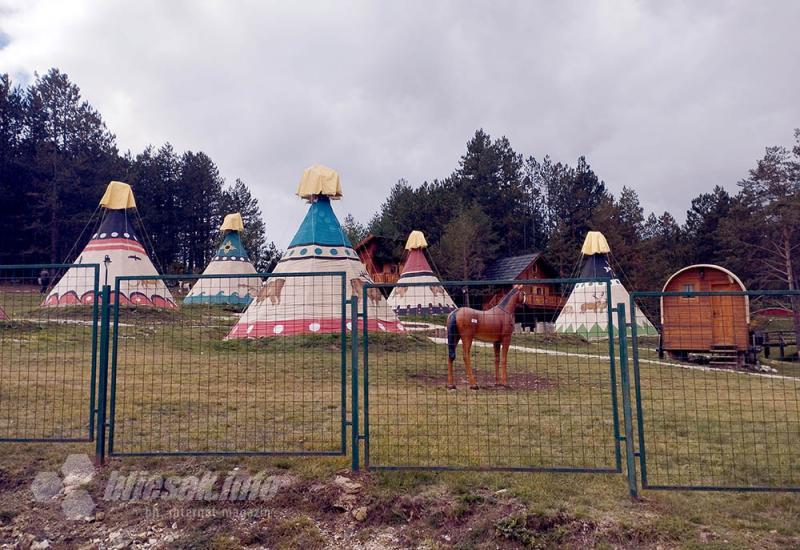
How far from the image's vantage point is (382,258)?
42031 mm

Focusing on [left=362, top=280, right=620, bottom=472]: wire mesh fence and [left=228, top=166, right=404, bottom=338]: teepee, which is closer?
Result: [left=362, top=280, right=620, bottom=472]: wire mesh fence

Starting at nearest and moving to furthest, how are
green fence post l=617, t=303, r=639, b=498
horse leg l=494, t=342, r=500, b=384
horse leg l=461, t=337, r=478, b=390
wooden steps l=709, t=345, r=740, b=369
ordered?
green fence post l=617, t=303, r=639, b=498 < horse leg l=461, t=337, r=478, b=390 < horse leg l=494, t=342, r=500, b=384 < wooden steps l=709, t=345, r=740, b=369

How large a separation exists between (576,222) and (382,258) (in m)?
20.9

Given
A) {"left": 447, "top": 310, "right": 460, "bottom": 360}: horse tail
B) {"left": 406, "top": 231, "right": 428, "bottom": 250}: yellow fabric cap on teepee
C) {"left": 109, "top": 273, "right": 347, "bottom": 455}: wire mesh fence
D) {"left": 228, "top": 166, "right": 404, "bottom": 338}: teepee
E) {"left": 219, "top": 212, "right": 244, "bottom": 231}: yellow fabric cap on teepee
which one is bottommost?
{"left": 109, "top": 273, "right": 347, "bottom": 455}: wire mesh fence

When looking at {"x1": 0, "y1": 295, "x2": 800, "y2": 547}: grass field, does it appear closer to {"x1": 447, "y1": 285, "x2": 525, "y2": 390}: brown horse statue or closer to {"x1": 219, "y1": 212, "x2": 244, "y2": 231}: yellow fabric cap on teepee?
{"x1": 447, "y1": 285, "x2": 525, "y2": 390}: brown horse statue

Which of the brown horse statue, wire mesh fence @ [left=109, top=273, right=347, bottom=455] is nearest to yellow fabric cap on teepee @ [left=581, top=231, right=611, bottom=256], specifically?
wire mesh fence @ [left=109, top=273, right=347, bottom=455]

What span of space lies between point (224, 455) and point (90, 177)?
4329cm

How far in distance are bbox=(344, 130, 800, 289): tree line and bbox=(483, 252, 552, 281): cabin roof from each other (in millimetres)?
855

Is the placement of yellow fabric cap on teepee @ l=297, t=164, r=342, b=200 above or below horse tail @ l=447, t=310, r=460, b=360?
above

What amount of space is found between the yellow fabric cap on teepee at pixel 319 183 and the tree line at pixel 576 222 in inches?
817

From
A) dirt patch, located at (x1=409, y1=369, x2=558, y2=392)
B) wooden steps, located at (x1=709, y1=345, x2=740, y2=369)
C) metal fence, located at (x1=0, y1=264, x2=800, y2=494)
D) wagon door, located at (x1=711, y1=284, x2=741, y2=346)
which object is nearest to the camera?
metal fence, located at (x1=0, y1=264, x2=800, y2=494)

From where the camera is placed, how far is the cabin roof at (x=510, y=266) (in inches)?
1511

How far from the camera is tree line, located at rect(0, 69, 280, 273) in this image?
4009 cm

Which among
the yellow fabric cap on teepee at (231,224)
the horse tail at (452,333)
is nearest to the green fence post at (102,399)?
the horse tail at (452,333)
